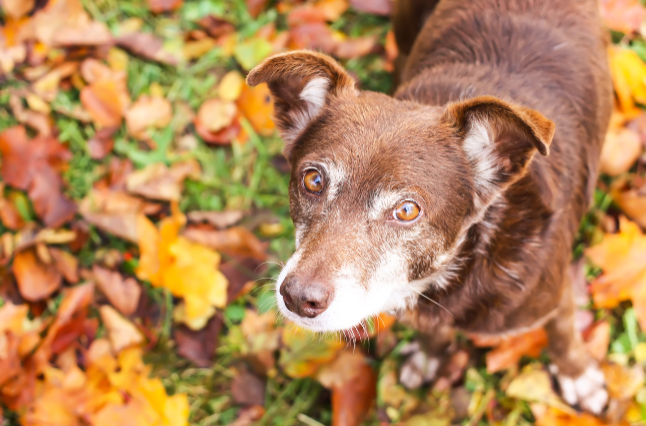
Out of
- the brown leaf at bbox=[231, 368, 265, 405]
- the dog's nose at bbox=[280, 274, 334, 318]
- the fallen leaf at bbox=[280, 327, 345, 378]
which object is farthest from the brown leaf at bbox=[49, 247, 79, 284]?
the dog's nose at bbox=[280, 274, 334, 318]

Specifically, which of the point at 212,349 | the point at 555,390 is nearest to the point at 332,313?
the point at 212,349

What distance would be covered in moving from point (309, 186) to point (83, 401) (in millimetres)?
2120

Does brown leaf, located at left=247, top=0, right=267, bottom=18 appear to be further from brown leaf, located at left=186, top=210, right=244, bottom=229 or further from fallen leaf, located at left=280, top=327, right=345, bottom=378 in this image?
fallen leaf, located at left=280, top=327, right=345, bottom=378

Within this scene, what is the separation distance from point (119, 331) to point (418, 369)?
2020 millimetres

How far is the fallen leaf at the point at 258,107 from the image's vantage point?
4133mm

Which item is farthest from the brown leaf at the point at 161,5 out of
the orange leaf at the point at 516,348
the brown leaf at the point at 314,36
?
the orange leaf at the point at 516,348

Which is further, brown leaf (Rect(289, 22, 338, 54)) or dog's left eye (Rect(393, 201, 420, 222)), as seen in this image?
brown leaf (Rect(289, 22, 338, 54))

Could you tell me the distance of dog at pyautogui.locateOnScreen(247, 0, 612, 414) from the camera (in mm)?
2254

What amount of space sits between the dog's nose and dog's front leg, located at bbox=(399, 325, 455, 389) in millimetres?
1442

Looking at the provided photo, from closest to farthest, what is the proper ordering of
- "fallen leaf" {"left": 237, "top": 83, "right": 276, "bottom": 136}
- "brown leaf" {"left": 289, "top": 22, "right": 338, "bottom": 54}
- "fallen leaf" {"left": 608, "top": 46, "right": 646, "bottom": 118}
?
"fallen leaf" {"left": 608, "top": 46, "right": 646, "bottom": 118}, "fallen leaf" {"left": 237, "top": 83, "right": 276, "bottom": 136}, "brown leaf" {"left": 289, "top": 22, "right": 338, "bottom": 54}

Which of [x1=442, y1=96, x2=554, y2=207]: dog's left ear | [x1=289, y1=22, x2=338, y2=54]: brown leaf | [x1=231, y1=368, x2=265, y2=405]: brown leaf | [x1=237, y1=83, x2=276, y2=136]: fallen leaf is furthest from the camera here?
[x1=289, y1=22, x2=338, y2=54]: brown leaf

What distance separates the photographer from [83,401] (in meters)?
3.29

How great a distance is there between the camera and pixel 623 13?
4.01 meters

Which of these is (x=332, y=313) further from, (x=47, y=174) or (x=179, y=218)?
(x=47, y=174)
